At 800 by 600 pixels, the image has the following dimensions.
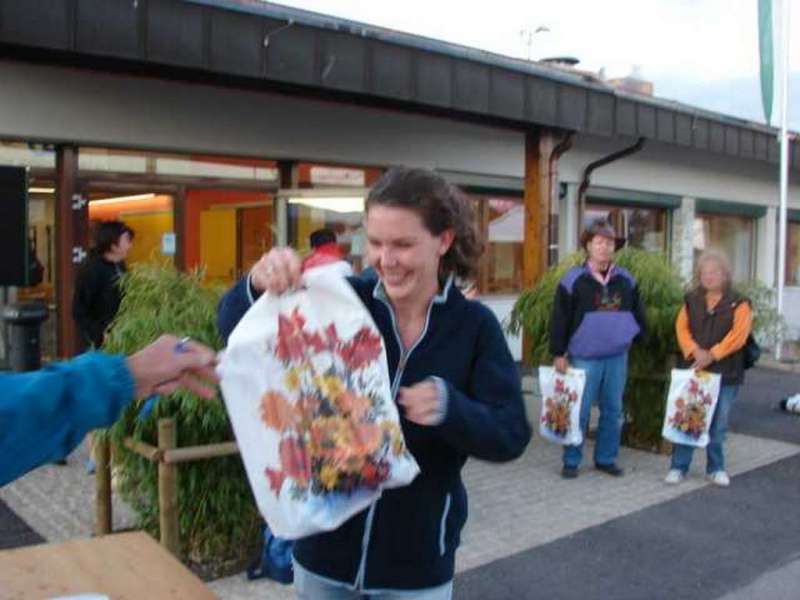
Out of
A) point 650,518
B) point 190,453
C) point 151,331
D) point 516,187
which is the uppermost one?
point 516,187

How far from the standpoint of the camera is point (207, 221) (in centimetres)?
872

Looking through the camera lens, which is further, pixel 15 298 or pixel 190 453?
pixel 15 298

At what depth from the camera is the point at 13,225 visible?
17.8 feet

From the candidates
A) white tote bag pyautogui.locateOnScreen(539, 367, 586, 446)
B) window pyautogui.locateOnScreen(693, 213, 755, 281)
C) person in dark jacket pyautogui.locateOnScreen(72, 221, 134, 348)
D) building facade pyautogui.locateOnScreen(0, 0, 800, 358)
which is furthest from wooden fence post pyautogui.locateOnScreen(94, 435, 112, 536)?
window pyautogui.locateOnScreen(693, 213, 755, 281)

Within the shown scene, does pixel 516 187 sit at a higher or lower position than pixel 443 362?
higher

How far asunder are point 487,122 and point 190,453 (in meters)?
6.00

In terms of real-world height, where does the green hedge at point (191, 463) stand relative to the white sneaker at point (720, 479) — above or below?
above

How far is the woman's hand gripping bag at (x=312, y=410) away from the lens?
71.5 inches

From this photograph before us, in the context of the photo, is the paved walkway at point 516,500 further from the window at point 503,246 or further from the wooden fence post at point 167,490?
the window at point 503,246

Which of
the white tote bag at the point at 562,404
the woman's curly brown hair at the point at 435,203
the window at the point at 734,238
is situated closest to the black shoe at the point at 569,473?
the white tote bag at the point at 562,404

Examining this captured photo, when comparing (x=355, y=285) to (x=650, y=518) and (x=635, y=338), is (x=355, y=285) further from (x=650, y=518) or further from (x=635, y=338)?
(x=635, y=338)

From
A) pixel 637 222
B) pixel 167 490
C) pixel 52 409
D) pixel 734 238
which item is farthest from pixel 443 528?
pixel 734 238

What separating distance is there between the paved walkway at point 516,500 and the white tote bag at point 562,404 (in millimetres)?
335

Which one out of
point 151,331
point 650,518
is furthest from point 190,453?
point 650,518
